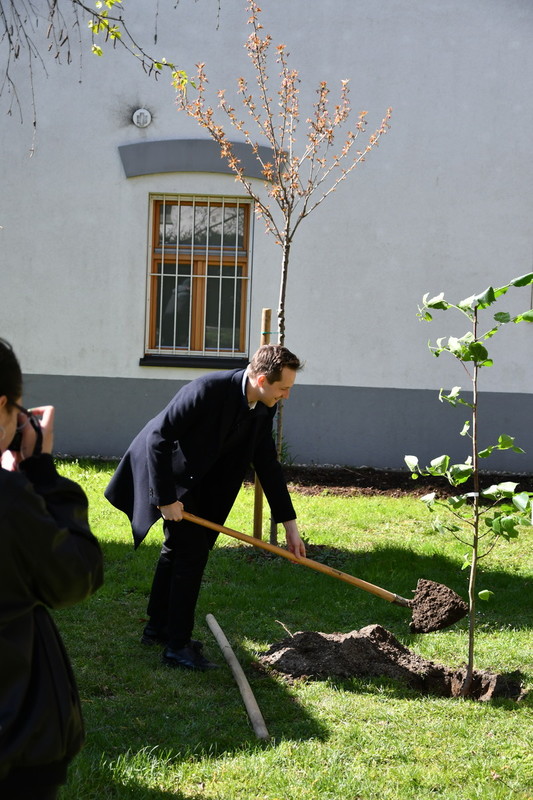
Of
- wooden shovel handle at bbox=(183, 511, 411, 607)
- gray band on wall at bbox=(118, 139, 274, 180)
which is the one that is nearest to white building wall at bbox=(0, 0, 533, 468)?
gray band on wall at bbox=(118, 139, 274, 180)

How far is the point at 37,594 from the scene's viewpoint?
6.04 ft

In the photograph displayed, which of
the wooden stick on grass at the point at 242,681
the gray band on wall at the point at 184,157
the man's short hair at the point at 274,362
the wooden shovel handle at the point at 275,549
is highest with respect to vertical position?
the gray band on wall at the point at 184,157

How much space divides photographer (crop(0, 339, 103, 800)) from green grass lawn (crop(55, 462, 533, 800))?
4.79 ft

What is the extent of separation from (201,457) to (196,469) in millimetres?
74

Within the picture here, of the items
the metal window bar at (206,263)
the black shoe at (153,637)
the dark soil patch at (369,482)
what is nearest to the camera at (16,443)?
the black shoe at (153,637)

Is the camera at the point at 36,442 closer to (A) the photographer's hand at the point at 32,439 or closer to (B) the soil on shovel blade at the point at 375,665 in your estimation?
(A) the photographer's hand at the point at 32,439

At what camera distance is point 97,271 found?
10.6 meters

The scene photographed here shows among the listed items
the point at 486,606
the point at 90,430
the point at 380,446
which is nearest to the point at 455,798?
the point at 486,606

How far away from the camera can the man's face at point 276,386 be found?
4257 millimetres

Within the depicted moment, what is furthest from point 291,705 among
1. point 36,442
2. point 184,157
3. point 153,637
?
point 184,157

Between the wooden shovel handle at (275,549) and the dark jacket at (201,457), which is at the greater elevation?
the dark jacket at (201,457)

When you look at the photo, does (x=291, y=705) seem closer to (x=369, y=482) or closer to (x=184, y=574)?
(x=184, y=574)

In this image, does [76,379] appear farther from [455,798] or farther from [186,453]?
[455,798]

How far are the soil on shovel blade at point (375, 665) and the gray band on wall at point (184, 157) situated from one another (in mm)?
6928
